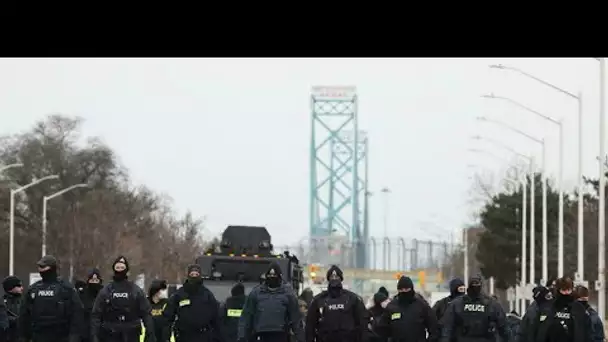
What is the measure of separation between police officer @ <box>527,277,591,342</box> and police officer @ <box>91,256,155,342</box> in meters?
5.12

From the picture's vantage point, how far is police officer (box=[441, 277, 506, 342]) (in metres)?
20.4

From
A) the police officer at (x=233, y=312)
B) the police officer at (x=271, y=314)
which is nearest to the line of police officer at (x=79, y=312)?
the police officer at (x=271, y=314)

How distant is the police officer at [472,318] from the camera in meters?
20.4

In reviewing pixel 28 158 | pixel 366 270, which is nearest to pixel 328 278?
pixel 28 158

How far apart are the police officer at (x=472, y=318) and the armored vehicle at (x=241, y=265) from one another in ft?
44.7

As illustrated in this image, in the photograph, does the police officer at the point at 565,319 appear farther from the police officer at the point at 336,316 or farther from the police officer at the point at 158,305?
the police officer at the point at 158,305

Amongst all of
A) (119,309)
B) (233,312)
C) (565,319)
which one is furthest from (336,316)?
(233,312)

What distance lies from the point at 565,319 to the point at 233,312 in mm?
8107

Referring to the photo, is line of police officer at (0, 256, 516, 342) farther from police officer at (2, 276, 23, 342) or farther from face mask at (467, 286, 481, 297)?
police officer at (2, 276, 23, 342)

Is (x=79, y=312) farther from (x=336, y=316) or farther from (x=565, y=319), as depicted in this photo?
(x=565, y=319)

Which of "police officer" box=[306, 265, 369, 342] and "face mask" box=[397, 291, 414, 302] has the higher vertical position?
"face mask" box=[397, 291, 414, 302]

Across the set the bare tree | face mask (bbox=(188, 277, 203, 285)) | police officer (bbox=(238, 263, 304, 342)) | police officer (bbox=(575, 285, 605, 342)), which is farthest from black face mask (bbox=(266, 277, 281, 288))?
the bare tree

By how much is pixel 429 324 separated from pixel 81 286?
5502 millimetres
